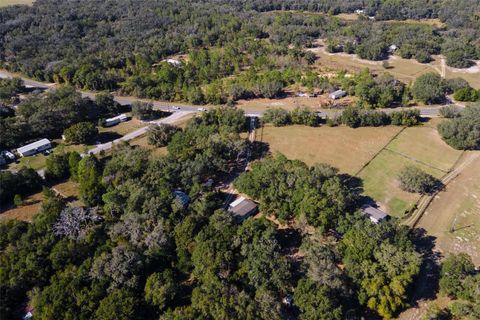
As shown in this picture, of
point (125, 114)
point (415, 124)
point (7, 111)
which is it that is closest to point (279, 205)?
point (415, 124)

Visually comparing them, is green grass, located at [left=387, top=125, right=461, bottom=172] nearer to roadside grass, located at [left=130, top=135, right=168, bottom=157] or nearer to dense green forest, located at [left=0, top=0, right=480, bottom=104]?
dense green forest, located at [left=0, top=0, right=480, bottom=104]

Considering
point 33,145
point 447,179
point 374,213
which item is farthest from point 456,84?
point 33,145

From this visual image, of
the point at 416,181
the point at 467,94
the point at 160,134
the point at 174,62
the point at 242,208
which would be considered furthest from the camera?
the point at 174,62

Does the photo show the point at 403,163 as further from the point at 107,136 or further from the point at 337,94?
the point at 107,136

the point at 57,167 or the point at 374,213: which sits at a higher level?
the point at 57,167

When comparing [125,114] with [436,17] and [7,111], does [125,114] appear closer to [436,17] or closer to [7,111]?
[7,111]

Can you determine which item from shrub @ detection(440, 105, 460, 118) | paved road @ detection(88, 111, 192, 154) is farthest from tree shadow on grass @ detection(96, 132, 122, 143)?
shrub @ detection(440, 105, 460, 118)

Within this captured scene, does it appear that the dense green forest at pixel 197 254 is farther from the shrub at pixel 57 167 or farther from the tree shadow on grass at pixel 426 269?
the shrub at pixel 57 167
